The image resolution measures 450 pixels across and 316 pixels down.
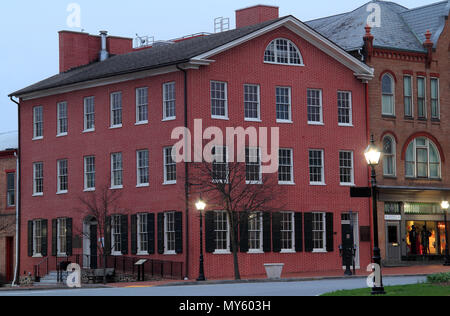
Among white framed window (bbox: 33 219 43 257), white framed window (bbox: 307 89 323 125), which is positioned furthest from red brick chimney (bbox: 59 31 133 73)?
white framed window (bbox: 307 89 323 125)

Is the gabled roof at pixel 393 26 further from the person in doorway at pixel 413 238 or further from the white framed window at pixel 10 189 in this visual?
the white framed window at pixel 10 189

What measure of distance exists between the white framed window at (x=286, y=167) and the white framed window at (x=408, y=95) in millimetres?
9533

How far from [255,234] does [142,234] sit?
573 cm

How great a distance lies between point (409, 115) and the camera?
6025 cm

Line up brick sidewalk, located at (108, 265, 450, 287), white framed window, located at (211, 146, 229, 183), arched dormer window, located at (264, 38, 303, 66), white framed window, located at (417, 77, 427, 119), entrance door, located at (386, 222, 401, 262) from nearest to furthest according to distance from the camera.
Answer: brick sidewalk, located at (108, 265, 450, 287), white framed window, located at (211, 146, 229, 183), arched dormer window, located at (264, 38, 303, 66), entrance door, located at (386, 222, 401, 262), white framed window, located at (417, 77, 427, 119)

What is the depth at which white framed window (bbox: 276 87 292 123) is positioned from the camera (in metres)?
54.1

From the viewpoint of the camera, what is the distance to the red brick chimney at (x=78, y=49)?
64.1 meters

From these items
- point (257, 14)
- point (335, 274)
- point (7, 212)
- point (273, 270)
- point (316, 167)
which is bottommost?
point (335, 274)

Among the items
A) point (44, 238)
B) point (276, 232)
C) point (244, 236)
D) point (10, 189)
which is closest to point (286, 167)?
point (276, 232)

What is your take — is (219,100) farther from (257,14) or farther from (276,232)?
(257,14)

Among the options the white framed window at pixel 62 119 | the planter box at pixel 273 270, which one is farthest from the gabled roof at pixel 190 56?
the planter box at pixel 273 270

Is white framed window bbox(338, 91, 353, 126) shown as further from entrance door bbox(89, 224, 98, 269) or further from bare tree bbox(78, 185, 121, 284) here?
entrance door bbox(89, 224, 98, 269)

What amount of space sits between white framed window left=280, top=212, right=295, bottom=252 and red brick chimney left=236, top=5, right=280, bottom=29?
38.4 feet
